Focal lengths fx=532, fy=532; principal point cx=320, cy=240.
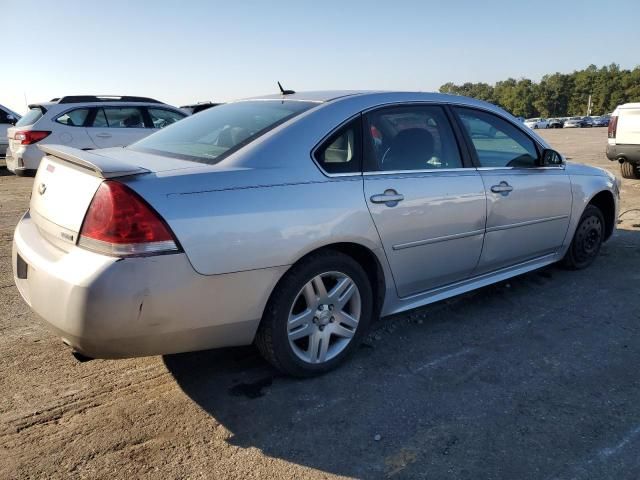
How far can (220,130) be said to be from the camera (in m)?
3.20

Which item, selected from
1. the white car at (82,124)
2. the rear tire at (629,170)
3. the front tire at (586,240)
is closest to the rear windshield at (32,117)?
the white car at (82,124)

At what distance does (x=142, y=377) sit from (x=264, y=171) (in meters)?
1.37

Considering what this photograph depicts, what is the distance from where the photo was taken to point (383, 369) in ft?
10.2

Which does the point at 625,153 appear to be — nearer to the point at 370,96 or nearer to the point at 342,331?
the point at 370,96

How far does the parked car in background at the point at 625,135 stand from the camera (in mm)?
10039

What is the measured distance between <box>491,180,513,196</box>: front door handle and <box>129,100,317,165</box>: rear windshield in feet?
4.73

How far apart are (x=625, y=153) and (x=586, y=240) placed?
21.3ft

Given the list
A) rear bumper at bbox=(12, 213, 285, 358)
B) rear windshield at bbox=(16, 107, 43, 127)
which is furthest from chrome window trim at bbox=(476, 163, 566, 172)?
rear windshield at bbox=(16, 107, 43, 127)

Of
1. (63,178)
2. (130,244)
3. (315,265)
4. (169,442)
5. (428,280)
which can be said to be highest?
(63,178)

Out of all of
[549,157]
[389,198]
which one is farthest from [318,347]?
[549,157]

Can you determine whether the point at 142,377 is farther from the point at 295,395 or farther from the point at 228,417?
the point at 295,395

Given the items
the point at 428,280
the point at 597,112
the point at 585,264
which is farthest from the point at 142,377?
the point at 597,112

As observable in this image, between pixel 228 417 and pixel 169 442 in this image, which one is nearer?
pixel 169 442

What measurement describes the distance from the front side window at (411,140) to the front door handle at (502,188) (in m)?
0.33
